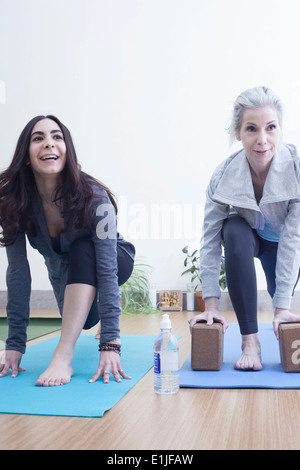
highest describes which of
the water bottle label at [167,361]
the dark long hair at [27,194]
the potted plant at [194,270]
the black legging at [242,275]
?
the dark long hair at [27,194]

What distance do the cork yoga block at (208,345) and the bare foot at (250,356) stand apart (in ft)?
0.23

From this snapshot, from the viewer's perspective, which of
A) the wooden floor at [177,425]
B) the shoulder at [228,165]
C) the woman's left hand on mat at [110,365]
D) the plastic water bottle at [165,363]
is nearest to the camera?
the wooden floor at [177,425]

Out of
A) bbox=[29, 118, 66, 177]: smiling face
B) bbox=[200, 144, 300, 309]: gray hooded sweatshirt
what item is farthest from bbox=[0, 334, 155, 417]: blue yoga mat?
bbox=[29, 118, 66, 177]: smiling face

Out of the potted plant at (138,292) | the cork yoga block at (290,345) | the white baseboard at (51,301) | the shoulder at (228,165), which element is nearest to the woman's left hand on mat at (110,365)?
the cork yoga block at (290,345)

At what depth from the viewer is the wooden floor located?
1.00m

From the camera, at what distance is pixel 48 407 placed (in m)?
1.26

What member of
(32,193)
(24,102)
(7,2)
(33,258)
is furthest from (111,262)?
(7,2)

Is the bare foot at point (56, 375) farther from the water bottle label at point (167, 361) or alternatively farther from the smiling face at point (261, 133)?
the smiling face at point (261, 133)

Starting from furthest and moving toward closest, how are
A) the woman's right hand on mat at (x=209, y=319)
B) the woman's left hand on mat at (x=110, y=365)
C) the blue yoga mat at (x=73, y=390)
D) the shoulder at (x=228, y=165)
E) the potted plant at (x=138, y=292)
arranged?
the potted plant at (x=138, y=292) → the shoulder at (x=228, y=165) → the woman's right hand on mat at (x=209, y=319) → the woman's left hand on mat at (x=110, y=365) → the blue yoga mat at (x=73, y=390)

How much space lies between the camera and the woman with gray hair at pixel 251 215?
1.68m

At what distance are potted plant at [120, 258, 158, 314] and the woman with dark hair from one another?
2150mm

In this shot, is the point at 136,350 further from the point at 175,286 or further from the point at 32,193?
the point at 175,286

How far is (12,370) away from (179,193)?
2784mm

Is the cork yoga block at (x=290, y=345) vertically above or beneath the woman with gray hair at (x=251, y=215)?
beneath
